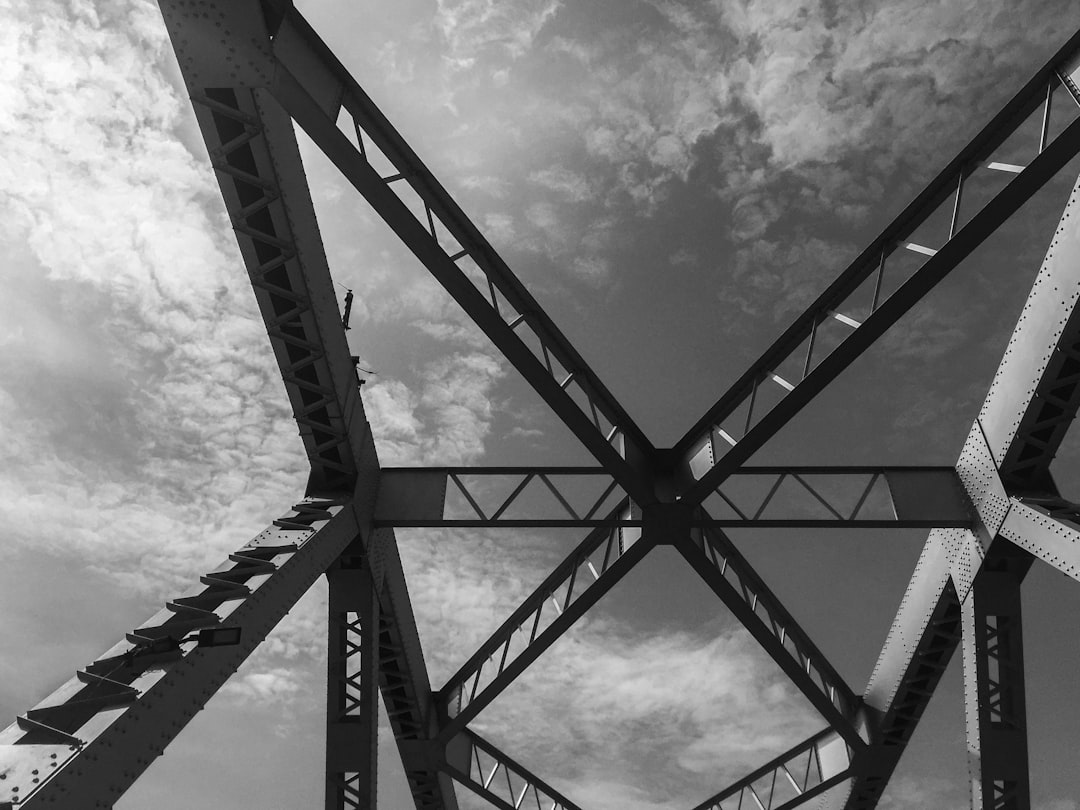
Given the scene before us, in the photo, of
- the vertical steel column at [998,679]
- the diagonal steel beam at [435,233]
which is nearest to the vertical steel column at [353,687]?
the diagonal steel beam at [435,233]

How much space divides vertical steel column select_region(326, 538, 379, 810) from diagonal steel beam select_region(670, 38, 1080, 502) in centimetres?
573

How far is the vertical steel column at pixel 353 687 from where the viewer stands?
480 inches

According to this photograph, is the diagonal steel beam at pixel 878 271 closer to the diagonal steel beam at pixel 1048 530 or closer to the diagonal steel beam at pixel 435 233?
the diagonal steel beam at pixel 435 233

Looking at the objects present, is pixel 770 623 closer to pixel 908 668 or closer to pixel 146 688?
pixel 908 668

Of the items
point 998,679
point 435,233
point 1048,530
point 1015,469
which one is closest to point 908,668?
point 998,679

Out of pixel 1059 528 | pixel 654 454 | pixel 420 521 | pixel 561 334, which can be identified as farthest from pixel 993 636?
pixel 420 521

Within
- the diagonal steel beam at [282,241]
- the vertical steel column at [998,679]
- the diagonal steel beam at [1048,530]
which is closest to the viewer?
the diagonal steel beam at [282,241]

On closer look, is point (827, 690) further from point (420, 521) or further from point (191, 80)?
point (191, 80)

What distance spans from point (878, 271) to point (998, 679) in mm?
7401

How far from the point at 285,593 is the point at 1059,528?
1073 cm

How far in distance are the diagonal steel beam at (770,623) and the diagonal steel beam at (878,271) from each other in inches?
63.8

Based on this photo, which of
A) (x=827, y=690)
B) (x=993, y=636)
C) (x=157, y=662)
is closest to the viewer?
(x=157, y=662)

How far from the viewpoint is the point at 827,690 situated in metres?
17.0

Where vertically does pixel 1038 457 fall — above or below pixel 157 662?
above
